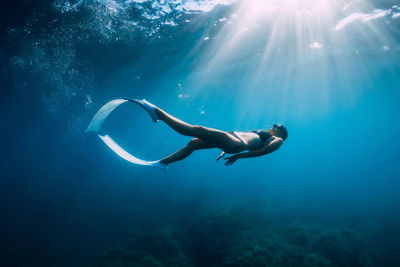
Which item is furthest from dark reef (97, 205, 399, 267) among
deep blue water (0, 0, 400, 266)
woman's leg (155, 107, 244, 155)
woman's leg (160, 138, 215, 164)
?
woman's leg (155, 107, 244, 155)

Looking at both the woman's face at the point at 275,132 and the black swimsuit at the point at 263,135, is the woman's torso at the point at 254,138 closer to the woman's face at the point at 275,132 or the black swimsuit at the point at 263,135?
the black swimsuit at the point at 263,135

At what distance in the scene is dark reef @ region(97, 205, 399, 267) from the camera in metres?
9.20

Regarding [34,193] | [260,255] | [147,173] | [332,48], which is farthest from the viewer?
[147,173]

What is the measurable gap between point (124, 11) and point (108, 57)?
6.62 meters

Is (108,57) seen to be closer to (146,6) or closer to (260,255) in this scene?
(146,6)

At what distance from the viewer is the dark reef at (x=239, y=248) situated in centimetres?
920

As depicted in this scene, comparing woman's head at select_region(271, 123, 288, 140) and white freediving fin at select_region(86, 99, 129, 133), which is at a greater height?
white freediving fin at select_region(86, 99, 129, 133)

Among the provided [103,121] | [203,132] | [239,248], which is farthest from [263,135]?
[239,248]

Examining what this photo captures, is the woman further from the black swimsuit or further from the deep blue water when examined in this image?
the deep blue water

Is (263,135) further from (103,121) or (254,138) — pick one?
(103,121)

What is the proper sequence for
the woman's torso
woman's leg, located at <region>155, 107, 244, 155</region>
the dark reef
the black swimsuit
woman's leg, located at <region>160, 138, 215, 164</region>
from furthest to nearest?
1. the dark reef
2. the black swimsuit
3. woman's leg, located at <region>160, 138, 215, 164</region>
4. the woman's torso
5. woman's leg, located at <region>155, 107, 244, 155</region>

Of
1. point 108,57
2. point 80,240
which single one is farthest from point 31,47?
point 80,240

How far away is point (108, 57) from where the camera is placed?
16.7 metres

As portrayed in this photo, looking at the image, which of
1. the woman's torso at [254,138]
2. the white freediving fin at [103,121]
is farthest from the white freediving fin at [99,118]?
the woman's torso at [254,138]
